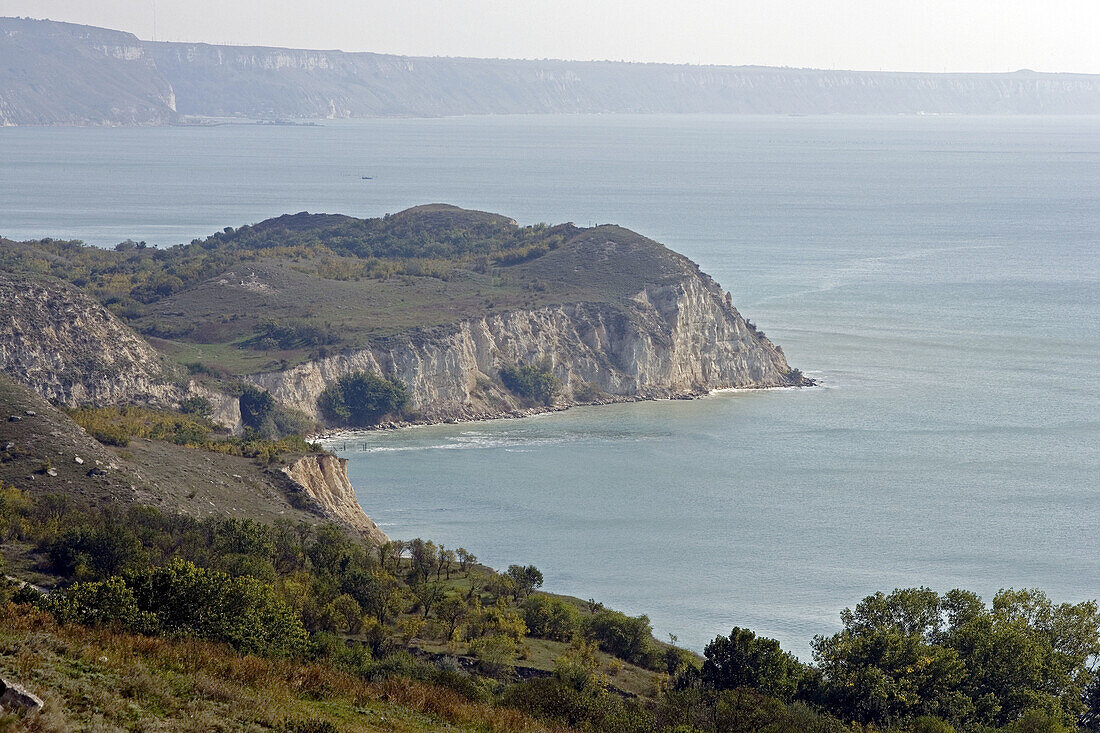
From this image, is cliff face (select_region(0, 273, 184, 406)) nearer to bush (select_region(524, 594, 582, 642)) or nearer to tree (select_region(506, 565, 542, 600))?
tree (select_region(506, 565, 542, 600))

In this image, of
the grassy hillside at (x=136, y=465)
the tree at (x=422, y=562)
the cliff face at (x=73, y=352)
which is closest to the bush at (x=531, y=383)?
the cliff face at (x=73, y=352)

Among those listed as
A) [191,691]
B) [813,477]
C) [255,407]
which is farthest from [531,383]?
[191,691]

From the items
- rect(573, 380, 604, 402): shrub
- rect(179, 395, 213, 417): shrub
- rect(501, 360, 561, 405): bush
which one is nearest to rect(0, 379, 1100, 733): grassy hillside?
rect(179, 395, 213, 417): shrub

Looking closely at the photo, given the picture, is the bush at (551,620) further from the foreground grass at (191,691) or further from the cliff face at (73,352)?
the cliff face at (73,352)

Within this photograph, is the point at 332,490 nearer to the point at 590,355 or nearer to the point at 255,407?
the point at 255,407

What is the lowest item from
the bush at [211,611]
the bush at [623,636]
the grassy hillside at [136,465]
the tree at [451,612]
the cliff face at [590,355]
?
the bush at [623,636]

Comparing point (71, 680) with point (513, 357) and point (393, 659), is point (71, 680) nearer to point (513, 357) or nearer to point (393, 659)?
point (393, 659)
